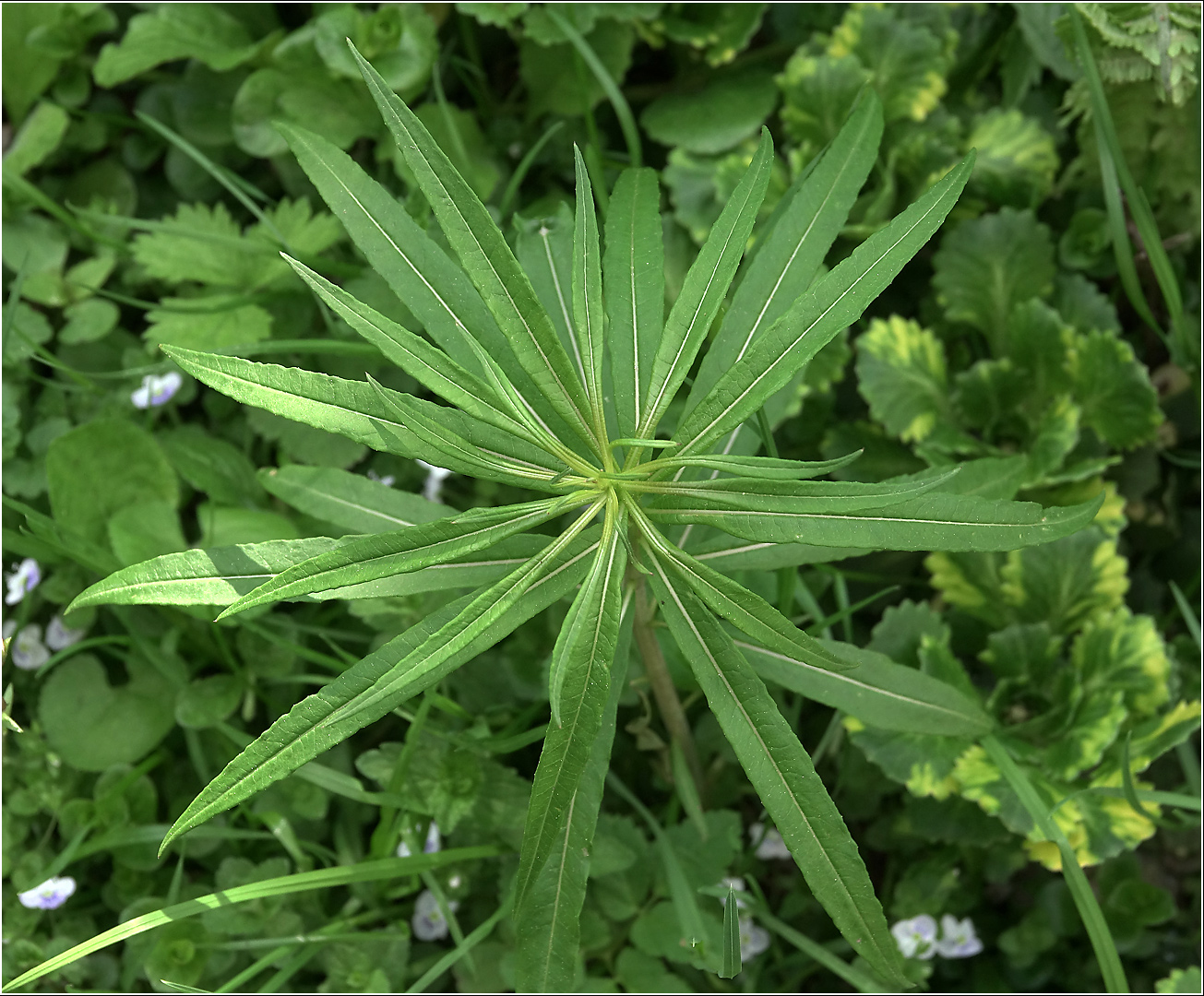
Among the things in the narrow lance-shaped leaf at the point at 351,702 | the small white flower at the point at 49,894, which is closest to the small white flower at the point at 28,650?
the small white flower at the point at 49,894

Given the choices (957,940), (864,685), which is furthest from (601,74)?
(957,940)

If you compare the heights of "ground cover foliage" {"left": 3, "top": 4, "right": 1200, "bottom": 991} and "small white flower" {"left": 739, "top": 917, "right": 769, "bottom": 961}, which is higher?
"ground cover foliage" {"left": 3, "top": 4, "right": 1200, "bottom": 991}

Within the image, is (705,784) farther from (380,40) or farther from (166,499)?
(380,40)

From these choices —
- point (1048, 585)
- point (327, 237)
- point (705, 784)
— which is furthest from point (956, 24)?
point (705, 784)

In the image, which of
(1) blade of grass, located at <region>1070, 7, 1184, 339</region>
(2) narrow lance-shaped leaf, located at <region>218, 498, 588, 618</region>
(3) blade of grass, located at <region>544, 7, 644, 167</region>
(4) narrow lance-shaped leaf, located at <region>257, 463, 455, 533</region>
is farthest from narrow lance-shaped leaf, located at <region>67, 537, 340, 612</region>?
(1) blade of grass, located at <region>1070, 7, 1184, 339</region>

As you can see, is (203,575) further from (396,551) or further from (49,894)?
(49,894)

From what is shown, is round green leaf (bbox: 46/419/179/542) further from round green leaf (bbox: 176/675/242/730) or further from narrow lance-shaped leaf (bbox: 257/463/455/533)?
narrow lance-shaped leaf (bbox: 257/463/455/533)
